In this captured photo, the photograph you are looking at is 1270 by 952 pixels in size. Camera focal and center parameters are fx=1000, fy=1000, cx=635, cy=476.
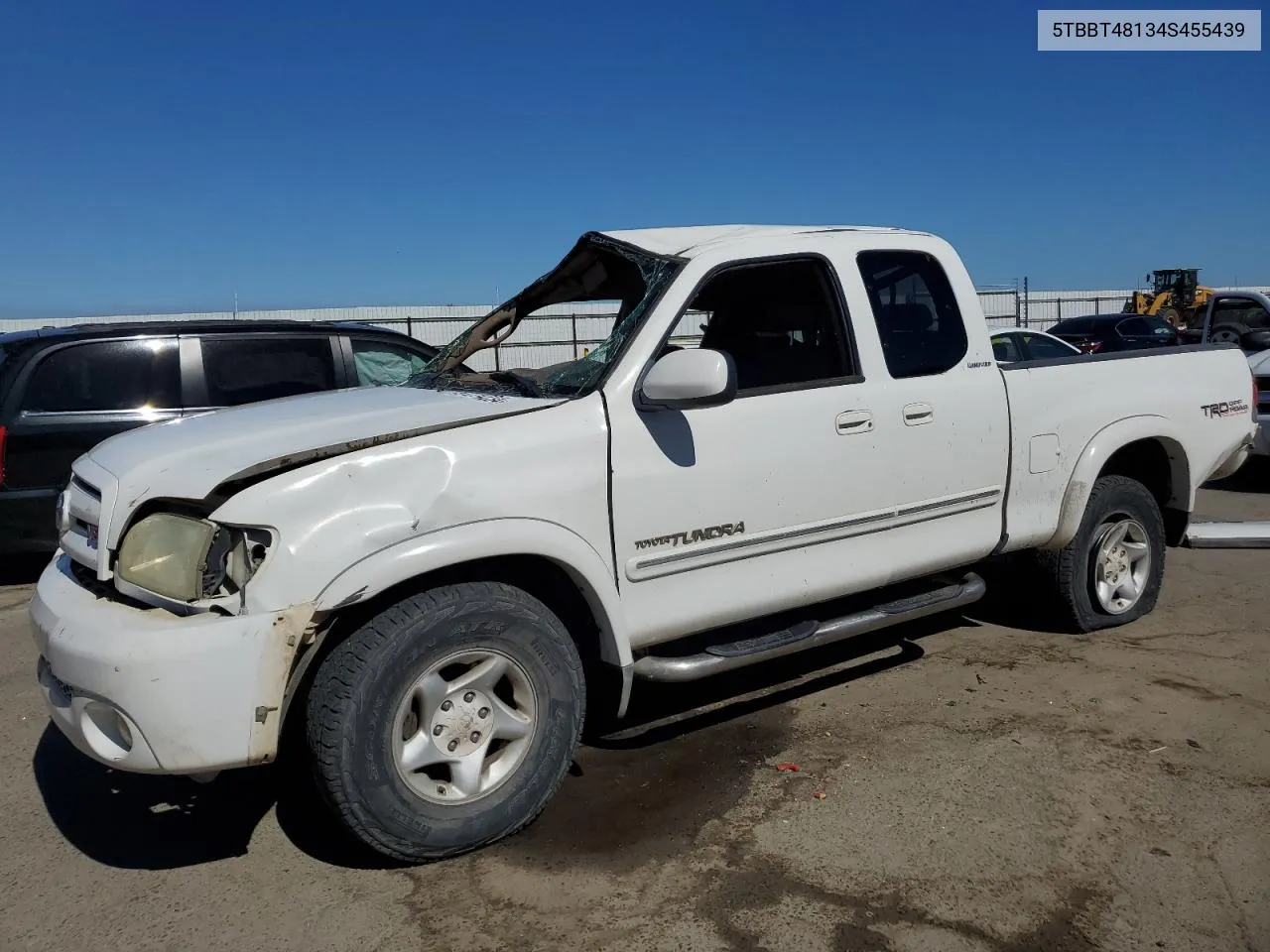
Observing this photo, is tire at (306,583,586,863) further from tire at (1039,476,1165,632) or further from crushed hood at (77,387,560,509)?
tire at (1039,476,1165,632)

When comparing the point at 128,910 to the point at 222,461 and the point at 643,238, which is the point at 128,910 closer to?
the point at 222,461

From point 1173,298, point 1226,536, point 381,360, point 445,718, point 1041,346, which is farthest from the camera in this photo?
point 1173,298

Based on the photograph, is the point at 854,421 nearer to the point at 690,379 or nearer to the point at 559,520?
the point at 690,379

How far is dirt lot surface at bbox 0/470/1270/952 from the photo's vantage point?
2.78 metres

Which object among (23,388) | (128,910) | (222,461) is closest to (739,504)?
(222,461)

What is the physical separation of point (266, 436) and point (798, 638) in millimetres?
2018

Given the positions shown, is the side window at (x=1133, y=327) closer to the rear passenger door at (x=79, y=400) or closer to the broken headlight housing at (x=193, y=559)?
the rear passenger door at (x=79, y=400)

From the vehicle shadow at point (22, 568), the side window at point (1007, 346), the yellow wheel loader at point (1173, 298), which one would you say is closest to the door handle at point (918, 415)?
the vehicle shadow at point (22, 568)

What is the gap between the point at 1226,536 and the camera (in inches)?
240

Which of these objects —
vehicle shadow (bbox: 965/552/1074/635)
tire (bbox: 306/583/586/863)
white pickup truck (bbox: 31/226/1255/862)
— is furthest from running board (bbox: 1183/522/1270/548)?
tire (bbox: 306/583/586/863)

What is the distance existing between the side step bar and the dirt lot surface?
44 cm

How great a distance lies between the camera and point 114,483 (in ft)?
9.95

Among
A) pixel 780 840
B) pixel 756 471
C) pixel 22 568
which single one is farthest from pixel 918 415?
pixel 22 568

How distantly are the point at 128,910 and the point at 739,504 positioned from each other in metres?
2.28
